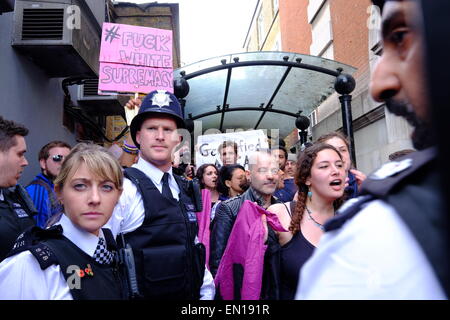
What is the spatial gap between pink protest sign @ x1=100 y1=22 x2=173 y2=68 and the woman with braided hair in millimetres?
2521

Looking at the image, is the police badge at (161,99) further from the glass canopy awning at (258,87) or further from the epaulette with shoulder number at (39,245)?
the glass canopy awning at (258,87)

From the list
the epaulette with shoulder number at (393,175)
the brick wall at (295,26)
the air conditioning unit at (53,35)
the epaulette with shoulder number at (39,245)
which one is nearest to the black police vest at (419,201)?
the epaulette with shoulder number at (393,175)

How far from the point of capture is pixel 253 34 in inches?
999

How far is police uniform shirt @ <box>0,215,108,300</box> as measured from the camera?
1342mm

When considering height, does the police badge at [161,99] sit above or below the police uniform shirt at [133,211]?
above

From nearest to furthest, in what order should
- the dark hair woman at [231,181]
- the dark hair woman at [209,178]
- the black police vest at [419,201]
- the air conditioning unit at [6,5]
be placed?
the black police vest at [419,201]
the air conditioning unit at [6,5]
the dark hair woman at [231,181]
the dark hair woman at [209,178]

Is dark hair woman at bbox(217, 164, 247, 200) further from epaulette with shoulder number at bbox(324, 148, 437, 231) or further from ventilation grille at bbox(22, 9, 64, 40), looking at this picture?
epaulette with shoulder number at bbox(324, 148, 437, 231)

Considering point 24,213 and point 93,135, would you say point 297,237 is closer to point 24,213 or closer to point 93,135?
point 24,213

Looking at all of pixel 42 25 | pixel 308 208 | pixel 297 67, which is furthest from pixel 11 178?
pixel 297 67

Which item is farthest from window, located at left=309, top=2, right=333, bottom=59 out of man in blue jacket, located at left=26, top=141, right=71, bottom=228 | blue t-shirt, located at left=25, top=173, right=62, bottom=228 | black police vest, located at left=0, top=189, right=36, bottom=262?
black police vest, located at left=0, top=189, right=36, bottom=262

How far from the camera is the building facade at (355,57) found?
6.34m

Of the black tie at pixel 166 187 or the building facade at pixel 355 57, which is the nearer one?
the black tie at pixel 166 187

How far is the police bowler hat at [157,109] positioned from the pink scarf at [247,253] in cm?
88

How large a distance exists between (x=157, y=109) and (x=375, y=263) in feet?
6.95
